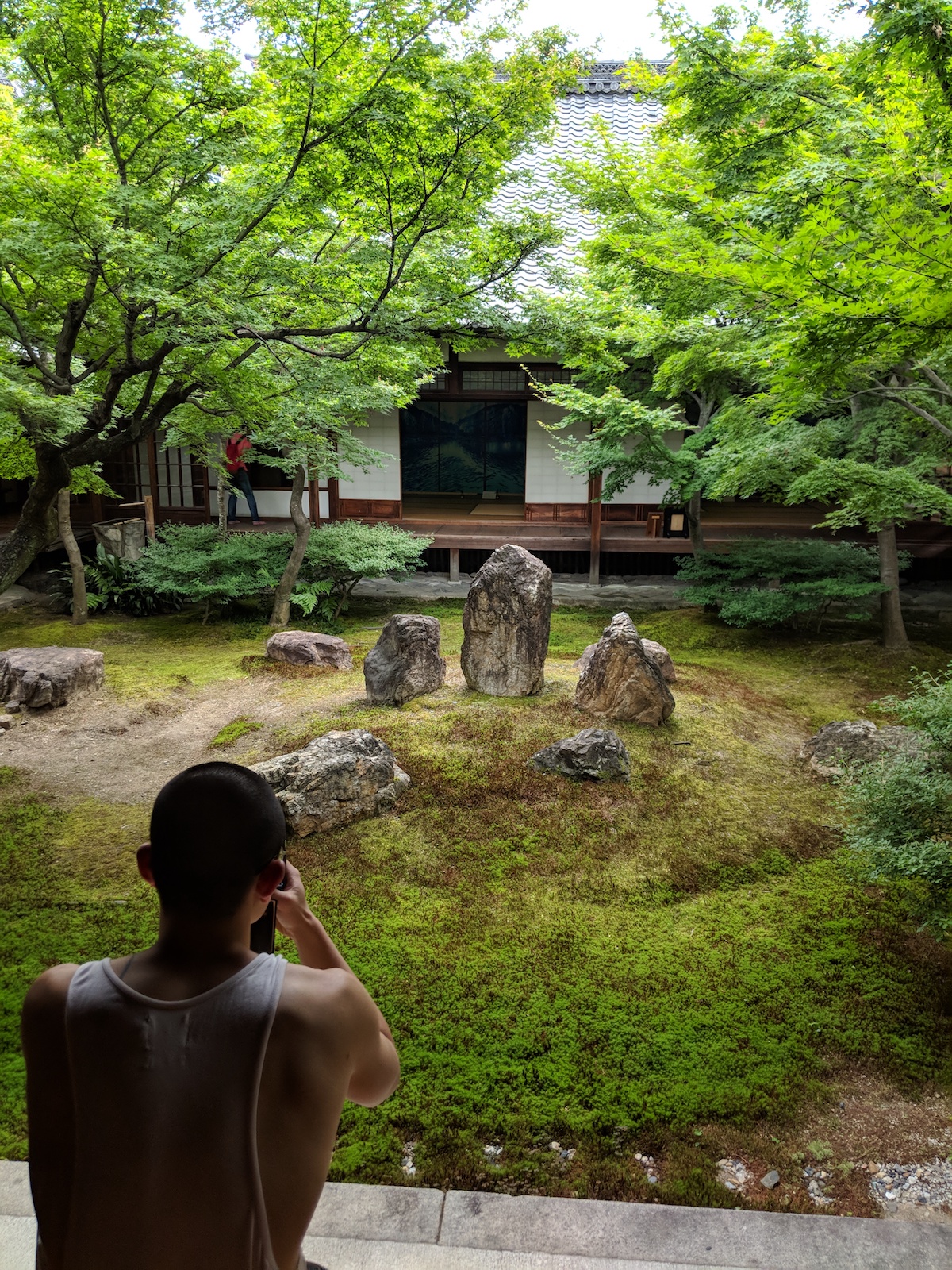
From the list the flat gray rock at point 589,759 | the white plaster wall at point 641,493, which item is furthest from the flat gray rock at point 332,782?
the white plaster wall at point 641,493

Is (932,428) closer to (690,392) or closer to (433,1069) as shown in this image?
(690,392)

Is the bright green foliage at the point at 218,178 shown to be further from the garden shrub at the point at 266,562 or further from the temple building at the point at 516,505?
the temple building at the point at 516,505

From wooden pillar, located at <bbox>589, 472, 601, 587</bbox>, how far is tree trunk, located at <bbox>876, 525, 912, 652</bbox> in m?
4.46

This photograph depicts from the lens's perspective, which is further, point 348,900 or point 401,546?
point 401,546

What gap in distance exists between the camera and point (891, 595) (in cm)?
1108

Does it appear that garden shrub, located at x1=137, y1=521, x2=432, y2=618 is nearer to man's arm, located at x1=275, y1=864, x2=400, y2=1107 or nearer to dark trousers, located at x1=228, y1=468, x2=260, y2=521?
dark trousers, located at x1=228, y1=468, x2=260, y2=521

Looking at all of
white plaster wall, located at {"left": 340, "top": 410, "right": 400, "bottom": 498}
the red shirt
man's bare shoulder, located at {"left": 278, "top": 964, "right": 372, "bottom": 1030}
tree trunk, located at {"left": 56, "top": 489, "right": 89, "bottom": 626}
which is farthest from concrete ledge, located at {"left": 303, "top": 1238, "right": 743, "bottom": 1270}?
white plaster wall, located at {"left": 340, "top": 410, "right": 400, "bottom": 498}

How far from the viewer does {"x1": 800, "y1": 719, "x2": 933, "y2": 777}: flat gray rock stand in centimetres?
700

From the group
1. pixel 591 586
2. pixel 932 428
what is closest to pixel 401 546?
pixel 591 586

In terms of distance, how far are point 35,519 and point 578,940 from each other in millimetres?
4677

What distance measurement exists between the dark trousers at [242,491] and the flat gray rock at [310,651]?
5668 millimetres

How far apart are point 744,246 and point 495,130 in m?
1.90

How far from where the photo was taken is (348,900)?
529 centimetres

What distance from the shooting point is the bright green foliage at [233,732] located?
25.5 feet
